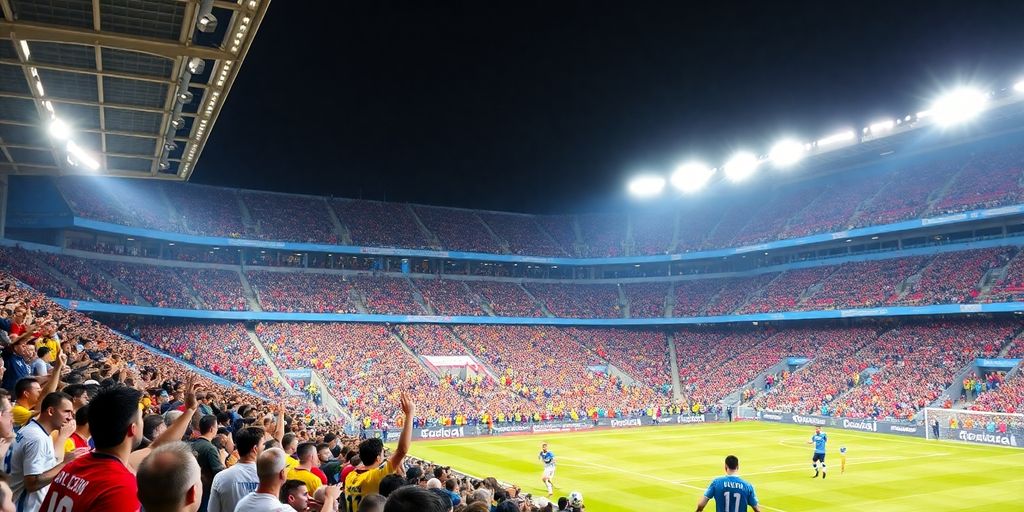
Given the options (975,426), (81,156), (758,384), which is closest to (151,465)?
(81,156)

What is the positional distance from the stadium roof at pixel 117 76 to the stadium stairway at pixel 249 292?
2641 centimetres

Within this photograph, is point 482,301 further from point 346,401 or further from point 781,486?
point 781,486

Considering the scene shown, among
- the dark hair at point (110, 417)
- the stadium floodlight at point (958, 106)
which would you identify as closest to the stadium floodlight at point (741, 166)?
the stadium floodlight at point (958, 106)

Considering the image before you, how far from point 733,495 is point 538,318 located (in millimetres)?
55884

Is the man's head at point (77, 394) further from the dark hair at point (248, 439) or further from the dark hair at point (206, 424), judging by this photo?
the dark hair at point (248, 439)

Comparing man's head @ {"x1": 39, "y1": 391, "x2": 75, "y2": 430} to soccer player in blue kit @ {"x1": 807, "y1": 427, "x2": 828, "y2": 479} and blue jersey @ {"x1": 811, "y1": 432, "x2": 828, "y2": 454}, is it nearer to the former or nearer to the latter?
soccer player in blue kit @ {"x1": 807, "y1": 427, "x2": 828, "y2": 479}

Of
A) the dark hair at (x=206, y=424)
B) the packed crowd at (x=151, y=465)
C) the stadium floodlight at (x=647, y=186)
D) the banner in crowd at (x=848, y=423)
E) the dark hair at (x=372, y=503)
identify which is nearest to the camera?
the packed crowd at (x=151, y=465)

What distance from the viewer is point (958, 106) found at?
52.0 meters

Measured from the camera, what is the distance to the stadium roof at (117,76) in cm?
1661

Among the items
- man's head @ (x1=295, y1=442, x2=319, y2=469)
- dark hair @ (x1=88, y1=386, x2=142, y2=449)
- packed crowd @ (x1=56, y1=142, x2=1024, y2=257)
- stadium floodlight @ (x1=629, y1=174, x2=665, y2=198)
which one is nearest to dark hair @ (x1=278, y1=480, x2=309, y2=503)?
man's head @ (x1=295, y1=442, x2=319, y2=469)

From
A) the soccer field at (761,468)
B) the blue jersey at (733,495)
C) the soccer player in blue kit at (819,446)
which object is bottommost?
the soccer field at (761,468)

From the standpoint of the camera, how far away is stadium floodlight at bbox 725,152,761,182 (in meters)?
68.0

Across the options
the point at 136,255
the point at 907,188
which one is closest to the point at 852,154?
the point at 907,188

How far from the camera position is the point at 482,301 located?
66.3m
